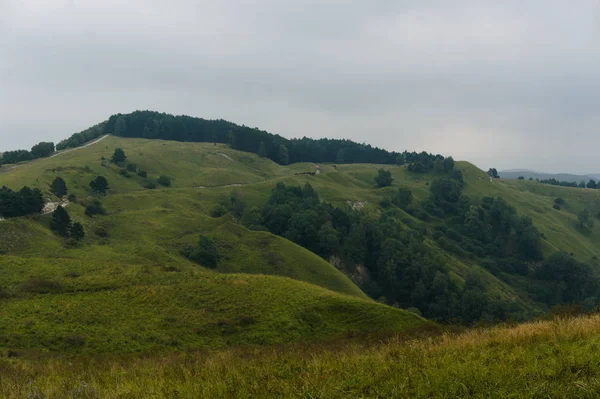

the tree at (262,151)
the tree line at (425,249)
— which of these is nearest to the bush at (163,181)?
the tree line at (425,249)

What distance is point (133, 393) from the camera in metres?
8.05

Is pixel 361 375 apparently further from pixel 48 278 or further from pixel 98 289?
pixel 48 278

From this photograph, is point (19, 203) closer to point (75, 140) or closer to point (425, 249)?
point (425, 249)

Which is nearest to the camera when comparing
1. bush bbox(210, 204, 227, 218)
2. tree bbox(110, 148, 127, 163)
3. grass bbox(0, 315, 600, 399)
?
grass bbox(0, 315, 600, 399)

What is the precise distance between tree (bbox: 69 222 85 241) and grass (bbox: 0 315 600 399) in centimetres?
5759

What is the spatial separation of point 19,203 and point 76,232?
385 inches

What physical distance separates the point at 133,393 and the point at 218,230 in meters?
71.2

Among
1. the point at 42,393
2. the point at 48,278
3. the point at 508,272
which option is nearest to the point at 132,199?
the point at 48,278

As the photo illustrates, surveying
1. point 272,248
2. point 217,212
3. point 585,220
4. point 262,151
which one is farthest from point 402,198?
point 272,248

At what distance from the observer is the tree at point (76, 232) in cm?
6041

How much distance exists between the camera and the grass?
7035 millimetres

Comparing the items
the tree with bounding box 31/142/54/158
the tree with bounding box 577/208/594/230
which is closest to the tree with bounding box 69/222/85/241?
the tree with bounding box 31/142/54/158

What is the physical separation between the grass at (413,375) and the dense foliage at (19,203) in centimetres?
6075

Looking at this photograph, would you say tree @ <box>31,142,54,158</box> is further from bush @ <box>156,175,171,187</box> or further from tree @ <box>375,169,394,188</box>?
tree @ <box>375,169,394,188</box>
